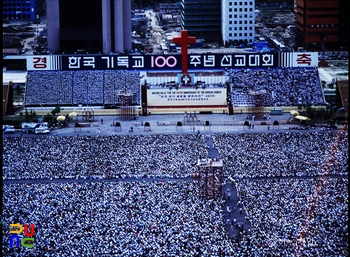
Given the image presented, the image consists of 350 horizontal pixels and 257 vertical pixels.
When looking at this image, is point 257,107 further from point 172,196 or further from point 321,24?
point 321,24

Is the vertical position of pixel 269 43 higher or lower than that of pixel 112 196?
higher

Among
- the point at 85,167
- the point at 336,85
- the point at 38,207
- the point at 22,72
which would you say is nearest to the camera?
the point at 38,207

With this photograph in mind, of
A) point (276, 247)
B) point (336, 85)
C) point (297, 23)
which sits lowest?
point (276, 247)

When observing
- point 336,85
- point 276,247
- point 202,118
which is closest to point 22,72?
point 202,118

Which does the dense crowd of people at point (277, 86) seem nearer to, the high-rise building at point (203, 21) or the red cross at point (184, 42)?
the red cross at point (184, 42)

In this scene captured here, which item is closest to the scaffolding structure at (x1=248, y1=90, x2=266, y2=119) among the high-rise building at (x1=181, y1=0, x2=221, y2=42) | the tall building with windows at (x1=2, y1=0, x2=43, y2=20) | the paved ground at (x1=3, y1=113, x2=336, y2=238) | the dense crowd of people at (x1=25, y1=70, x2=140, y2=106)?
the paved ground at (x1=3, y1=113, x2=336, y2=238)

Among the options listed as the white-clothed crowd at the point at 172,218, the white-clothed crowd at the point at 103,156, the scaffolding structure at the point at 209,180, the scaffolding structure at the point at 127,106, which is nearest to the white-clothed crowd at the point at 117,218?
the white-clothed crowd at the point at 172,218

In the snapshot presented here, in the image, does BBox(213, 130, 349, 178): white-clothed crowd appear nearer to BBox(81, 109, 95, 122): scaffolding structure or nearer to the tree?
BBox(81, 109, 95, 122): scaffolding structure

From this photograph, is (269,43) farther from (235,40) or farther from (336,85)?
(336,85)
